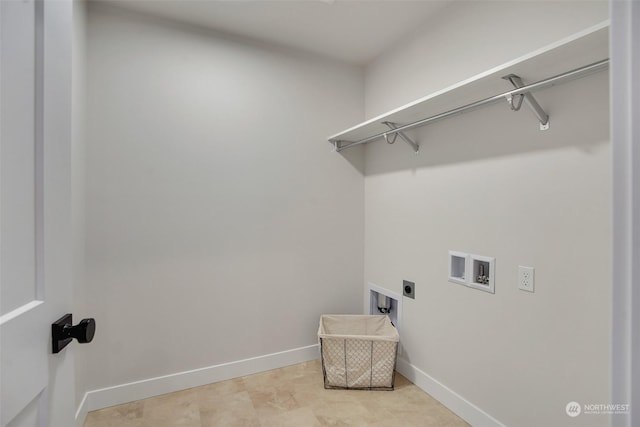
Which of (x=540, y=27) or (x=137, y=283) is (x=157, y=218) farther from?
(x=540, y=27)

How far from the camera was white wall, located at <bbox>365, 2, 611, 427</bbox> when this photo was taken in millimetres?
1230

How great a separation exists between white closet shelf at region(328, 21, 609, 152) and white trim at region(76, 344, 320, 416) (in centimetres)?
176

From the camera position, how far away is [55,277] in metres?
0.72

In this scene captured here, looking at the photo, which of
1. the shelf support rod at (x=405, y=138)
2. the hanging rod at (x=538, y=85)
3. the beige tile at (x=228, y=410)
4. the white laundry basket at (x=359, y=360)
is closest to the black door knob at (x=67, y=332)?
the beige tile at (x=228, y=410)

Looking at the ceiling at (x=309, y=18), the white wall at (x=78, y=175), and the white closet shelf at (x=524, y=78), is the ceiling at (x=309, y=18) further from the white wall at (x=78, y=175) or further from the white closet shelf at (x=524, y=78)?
the white closet shelf at (x=524, y=78)

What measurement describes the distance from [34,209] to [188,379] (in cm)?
176

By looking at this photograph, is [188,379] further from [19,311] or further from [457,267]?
[457,267]

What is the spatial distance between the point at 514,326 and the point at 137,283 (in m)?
2.07

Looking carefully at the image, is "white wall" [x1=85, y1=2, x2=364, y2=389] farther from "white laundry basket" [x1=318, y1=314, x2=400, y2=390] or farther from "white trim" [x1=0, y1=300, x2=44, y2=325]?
"white trim" [x1=0, y1=300, x2=44, y2=325]

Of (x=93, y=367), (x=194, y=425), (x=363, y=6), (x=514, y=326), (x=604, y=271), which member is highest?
(x=363, y=6)

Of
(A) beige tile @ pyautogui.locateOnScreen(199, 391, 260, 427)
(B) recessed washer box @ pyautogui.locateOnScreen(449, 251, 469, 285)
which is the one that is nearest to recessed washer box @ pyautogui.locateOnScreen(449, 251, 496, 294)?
(B) recessed washer box @ pyautogui.locateOnScreen(449, 251, 469, 285)

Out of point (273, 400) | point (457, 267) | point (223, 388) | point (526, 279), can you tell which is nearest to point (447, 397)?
point (457, 267)

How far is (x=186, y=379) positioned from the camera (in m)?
2.02

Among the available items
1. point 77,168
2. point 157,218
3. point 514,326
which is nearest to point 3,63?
point 77,168
